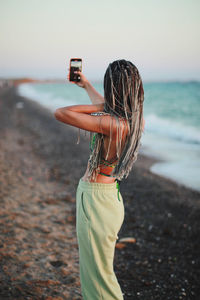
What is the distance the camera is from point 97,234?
191 cm

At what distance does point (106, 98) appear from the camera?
183cm

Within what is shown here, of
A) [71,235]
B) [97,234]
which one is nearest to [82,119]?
[97,234]

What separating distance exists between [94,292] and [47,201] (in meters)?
3.38

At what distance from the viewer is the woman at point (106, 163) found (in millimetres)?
1787

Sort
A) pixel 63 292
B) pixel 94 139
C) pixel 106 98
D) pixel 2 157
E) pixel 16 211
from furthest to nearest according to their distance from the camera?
1. pixel 2 157
2. pixel 16 211
3. pixel 63 292
4. pixel 94 139
5. pixel 106 98

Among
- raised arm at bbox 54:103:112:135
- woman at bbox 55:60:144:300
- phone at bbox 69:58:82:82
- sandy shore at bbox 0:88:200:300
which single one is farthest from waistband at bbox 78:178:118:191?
Answer: sandy shore at bbox 0:88:200:300

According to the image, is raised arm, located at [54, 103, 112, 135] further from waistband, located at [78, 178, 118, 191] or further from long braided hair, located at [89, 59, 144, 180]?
waistband, located at [78, 178, 118, 191]

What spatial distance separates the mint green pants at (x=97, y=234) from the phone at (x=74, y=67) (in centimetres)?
94

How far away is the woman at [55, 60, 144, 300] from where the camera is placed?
1.79 meters

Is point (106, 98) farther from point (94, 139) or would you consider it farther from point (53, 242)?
point (53, 242)

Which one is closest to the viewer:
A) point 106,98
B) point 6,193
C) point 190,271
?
point 106,98

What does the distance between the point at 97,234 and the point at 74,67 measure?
1432 millimetres

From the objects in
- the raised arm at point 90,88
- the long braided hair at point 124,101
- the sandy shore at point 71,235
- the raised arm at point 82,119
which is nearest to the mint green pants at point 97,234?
the long braided hair at point 124,101

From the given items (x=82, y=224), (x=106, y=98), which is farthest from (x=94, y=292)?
(x=106, y=98)
